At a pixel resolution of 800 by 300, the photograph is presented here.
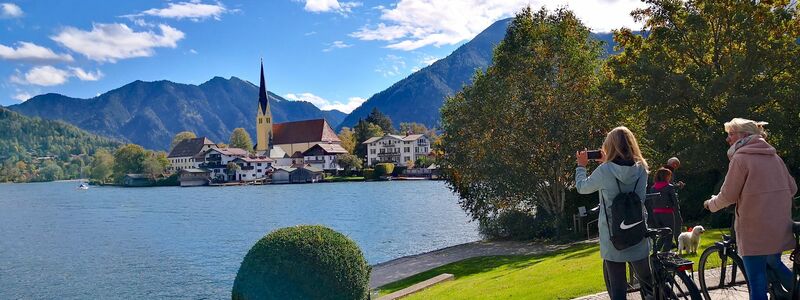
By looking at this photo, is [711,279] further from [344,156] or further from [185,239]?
[344,156]

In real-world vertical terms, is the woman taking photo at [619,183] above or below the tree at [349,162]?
below

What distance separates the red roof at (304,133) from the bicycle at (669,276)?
567 feet

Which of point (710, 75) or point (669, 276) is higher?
point (710, 75)

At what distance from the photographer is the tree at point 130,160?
158875 millimetres

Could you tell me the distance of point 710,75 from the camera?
20875 mm

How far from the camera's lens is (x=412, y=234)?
39344 mm

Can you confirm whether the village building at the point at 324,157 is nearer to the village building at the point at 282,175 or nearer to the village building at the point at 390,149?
the village building at the point at 282,175

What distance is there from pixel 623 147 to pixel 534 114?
65.4 ft

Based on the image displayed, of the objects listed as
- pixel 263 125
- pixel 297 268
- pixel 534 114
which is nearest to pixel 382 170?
pixel 263 125

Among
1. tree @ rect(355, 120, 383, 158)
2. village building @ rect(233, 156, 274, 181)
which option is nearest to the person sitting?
tree @ rect(355, 120, 383, 158)

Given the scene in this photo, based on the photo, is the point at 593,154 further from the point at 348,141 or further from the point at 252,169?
the point at 348,141

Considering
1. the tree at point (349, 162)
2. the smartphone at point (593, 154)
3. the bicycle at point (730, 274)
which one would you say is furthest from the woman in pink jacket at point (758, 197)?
the tree at point (349, 162)

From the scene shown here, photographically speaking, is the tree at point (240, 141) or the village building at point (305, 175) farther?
the tree at point (240, 141)

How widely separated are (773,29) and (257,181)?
14057 centimetres
